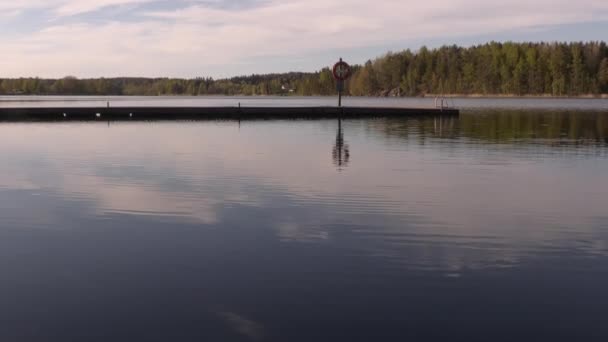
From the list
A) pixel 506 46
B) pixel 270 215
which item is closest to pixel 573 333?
pixel 270 215

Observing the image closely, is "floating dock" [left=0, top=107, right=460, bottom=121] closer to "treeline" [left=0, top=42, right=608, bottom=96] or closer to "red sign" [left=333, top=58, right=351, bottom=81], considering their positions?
"red sign" [left=333, top=58, right=351, bottom=81]

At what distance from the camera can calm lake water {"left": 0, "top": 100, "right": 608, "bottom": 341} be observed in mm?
5926

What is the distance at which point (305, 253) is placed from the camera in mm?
8383

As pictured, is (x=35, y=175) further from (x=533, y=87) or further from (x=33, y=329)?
(x=533, y=87)

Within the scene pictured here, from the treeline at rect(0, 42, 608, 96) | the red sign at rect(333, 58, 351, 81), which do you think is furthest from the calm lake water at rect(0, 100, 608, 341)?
the treeline at rect(0, 42, 608, 96)

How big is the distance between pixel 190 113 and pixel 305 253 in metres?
41.9

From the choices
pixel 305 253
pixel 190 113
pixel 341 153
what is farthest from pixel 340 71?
pixel 305 253

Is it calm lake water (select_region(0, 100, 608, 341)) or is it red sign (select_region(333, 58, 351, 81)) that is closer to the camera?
calm lake water (select_region(0, 100, 608, 341))

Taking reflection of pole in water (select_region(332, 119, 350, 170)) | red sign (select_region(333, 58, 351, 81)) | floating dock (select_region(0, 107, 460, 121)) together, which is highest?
red sign (select_region(333, 58, 351, 81))

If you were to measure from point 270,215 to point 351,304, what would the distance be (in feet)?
15.8

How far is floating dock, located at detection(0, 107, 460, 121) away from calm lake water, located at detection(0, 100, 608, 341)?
30186 mm

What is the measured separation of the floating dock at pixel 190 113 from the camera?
46125 millimetres

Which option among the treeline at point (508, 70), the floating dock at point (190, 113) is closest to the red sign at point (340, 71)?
the floating dock at point (190, 113)

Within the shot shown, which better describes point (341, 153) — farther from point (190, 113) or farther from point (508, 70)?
point (508, 70)
